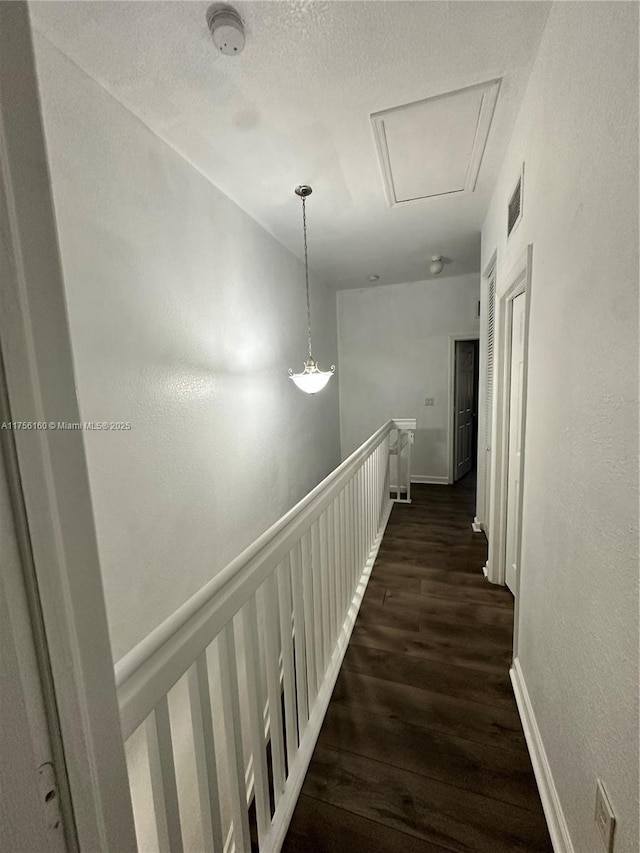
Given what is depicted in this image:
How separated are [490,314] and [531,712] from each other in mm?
2566

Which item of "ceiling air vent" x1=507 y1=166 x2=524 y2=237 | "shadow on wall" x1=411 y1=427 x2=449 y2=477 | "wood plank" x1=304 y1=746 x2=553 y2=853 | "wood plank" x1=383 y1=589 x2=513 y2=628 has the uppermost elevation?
"ceiling air vent" x1=507 y1=166 x2=524 y2=237

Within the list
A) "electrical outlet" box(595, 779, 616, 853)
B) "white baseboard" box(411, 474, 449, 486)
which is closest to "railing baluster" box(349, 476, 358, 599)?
"electrical outlet" box(595, 779, 616, 853)

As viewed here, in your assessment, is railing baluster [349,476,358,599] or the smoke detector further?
railing baluster [349,476,358,599]

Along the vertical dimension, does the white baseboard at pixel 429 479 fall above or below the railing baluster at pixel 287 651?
below

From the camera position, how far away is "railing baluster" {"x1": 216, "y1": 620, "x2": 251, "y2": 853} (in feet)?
2.80

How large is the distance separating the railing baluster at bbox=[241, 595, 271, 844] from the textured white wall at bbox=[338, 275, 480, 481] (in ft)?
13.8

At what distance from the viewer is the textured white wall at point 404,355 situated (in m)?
4.53

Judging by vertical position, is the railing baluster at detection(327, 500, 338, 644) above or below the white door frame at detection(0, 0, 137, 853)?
below

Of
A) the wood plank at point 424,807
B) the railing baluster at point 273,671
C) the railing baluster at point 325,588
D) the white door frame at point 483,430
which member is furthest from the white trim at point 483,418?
the railing baluster at point 273,671

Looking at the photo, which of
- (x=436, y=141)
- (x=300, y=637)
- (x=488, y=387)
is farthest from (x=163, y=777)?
(x=488, y=387)

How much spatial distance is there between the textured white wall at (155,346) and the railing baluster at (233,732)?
0.76 m

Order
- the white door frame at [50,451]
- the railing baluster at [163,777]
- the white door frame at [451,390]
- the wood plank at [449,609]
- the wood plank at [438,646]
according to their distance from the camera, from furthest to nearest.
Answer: the white door frame at [451,390] → the wood plank at [449,609] → the wood plank at [438,646] → the railing baluster at [163,777] → the white door frame at [50,451]

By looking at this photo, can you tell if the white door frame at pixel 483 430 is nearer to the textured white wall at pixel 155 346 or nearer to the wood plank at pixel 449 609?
the wood plank at pixel 449 609

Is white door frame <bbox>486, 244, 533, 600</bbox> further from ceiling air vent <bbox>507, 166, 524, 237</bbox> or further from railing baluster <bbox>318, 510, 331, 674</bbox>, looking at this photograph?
railing baluster <bbox>318, 510, 331, 674</bbox>
